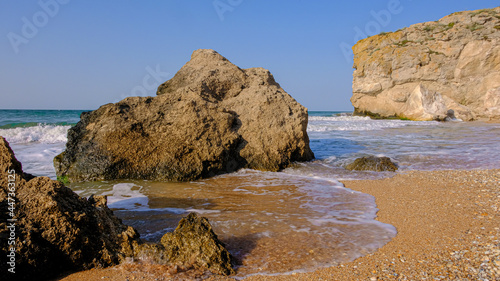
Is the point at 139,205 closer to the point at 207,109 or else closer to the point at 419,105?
the point at 207,109

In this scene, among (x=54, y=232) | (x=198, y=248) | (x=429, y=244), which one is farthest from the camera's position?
(x=429, y=244)

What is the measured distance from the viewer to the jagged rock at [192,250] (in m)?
2.38

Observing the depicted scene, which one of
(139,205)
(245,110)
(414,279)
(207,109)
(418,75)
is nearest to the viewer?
(414,279)

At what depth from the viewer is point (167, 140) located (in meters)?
5.74

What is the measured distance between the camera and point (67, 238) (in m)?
2.26

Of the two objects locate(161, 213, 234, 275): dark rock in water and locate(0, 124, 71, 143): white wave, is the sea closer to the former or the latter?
locate(161, 213, 234, 275): dark rock in water

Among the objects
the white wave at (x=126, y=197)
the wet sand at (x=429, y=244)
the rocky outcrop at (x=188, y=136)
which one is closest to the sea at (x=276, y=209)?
the white wave at (x=126, y=197)

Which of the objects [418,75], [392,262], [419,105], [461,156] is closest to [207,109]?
[392,262]

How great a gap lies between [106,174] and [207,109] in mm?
2133

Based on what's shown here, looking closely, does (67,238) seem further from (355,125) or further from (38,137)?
(355,125)

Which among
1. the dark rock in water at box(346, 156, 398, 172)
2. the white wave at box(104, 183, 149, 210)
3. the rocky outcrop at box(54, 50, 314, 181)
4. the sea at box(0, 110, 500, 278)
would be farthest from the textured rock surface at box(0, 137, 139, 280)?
the dark rock in water at box(346, 156, 398, 172)

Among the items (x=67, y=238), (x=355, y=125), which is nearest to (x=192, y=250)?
(x=67, y=238)

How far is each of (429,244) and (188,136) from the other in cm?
415

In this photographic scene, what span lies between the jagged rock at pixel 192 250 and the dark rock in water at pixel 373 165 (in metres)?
4.77
